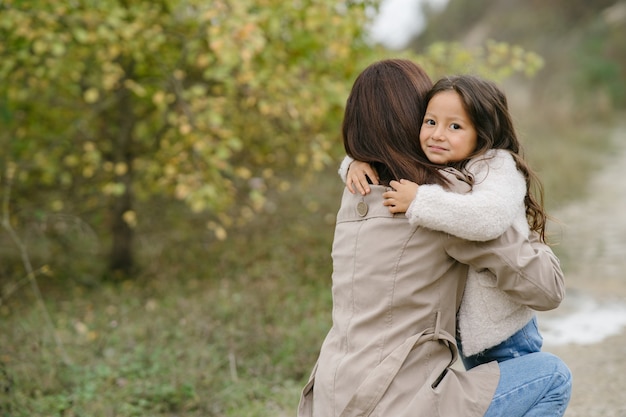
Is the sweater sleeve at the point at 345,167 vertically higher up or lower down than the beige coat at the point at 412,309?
higher up

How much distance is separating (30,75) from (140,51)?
112 centimetres

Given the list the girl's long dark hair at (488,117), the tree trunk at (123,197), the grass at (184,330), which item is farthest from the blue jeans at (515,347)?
the tree trunk at (123,197)

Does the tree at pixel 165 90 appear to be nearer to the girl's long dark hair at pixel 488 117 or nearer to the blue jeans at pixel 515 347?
the girl's long dark hair at pixel 488 117

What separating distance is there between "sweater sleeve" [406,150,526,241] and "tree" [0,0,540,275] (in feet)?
7.51

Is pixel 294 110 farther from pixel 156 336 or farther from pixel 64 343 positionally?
pixel 64 343

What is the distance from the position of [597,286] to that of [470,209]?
160 inches

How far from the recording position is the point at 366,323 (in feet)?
6.16

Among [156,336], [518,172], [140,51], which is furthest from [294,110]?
[518,172]

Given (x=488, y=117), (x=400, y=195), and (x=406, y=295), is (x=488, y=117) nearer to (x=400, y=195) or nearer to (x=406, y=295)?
(x=400, y=195)

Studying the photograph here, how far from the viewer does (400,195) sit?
183 cm

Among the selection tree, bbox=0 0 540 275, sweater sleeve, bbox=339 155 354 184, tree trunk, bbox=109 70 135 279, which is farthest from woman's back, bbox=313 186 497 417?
tree trunk, bbox=109 70 135 279

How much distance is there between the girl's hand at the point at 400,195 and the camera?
1815mm

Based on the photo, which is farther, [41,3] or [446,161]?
[41,3]

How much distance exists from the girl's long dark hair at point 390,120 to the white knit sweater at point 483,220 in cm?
14
